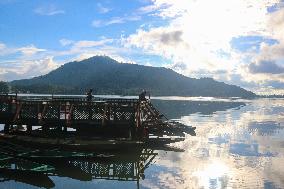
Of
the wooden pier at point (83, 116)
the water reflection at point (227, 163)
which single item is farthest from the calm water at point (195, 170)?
the wooden pier at point (83, 116)

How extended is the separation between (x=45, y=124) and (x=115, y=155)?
28.8 feet

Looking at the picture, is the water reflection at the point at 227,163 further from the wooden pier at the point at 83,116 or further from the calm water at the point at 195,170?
the wooden pier at the point at 83,116

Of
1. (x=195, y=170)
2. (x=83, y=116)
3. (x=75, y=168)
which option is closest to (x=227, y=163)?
(x=195, y=170)

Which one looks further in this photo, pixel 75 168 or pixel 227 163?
pixel 227 163

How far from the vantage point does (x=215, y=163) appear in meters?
33.3

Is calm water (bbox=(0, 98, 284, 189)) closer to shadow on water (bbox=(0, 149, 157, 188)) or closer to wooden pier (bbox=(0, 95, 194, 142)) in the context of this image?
shadow on water (bbox=(0, 149, 157, 188))

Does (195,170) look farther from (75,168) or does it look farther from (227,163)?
(75,168)

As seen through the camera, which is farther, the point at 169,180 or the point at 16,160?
the point at 16,160

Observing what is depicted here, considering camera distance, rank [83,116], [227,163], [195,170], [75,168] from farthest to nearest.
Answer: [83,116], [227,163], [195,170], [75,168]

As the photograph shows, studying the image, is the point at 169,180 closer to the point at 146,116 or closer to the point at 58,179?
the point at 58,179

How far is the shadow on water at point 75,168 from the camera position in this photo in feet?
89.4

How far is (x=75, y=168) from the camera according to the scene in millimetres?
30250

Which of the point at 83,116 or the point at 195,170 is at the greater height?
the point at 83,116

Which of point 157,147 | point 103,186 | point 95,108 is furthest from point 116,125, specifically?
point 103,186
